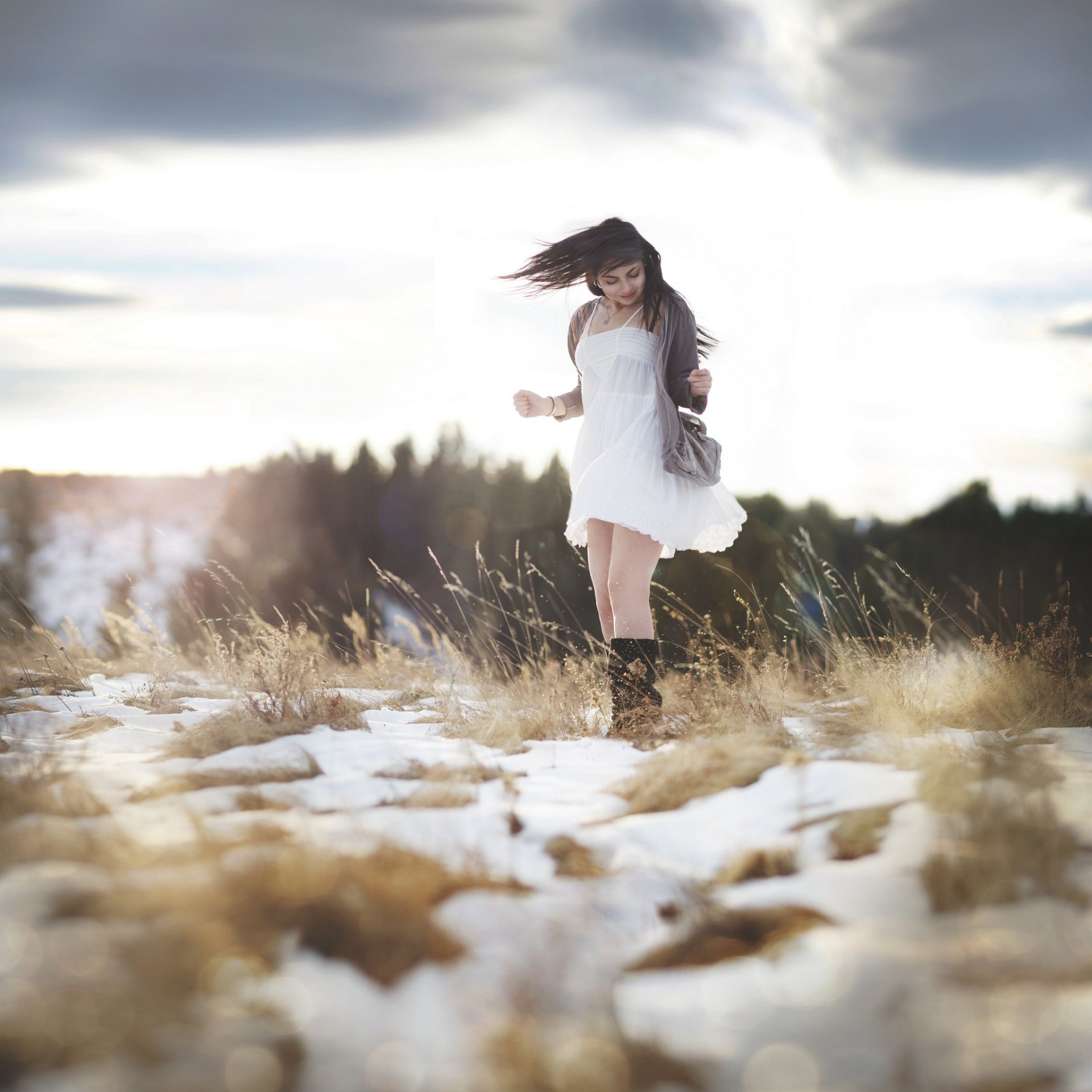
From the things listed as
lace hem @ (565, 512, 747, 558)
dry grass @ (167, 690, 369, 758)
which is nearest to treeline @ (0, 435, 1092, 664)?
lace hem @ (565, 512, 747, 558)

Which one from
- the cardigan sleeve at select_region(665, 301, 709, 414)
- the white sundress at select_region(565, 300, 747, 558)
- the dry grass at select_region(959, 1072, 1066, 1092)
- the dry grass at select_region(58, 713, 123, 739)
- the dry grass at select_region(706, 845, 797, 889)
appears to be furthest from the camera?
the cardigan sleeve at select_region(665, 301, 709, 414)

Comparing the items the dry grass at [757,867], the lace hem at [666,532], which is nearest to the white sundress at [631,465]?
the lace hem at [666,532]

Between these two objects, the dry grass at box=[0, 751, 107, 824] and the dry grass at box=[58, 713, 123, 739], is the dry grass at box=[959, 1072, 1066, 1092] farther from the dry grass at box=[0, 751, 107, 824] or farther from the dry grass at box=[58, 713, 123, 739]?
the dry grass at box=[58, 713, 123, 739]

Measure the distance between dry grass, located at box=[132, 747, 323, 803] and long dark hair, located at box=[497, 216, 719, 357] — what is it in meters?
1.96

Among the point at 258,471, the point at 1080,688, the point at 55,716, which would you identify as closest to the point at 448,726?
the point at 55,716

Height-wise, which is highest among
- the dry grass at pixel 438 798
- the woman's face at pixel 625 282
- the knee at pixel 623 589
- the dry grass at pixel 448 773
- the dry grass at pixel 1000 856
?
the woman's face at pixel 625 282

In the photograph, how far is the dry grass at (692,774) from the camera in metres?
1.84

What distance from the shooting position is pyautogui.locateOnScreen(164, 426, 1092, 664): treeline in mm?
15656

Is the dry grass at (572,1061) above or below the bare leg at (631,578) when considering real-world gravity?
below

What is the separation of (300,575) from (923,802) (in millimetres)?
20531

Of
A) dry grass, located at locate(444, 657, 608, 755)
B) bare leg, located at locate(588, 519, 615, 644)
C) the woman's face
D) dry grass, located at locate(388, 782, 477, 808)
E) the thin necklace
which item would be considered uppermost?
the woman's face

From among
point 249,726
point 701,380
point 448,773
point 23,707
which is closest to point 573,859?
point 448,773

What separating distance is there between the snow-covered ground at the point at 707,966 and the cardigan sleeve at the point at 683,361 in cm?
151

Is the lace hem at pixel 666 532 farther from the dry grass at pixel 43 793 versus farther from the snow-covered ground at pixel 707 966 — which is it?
the dry grass at pixel 43 793
